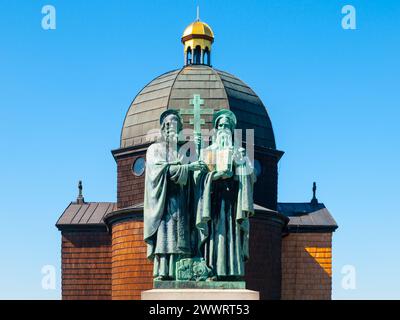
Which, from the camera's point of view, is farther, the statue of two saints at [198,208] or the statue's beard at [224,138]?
the statue's beard at [224,138]

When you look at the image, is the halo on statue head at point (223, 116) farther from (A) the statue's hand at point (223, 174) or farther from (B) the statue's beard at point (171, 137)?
(A) the statue's hand at point (223, 174)

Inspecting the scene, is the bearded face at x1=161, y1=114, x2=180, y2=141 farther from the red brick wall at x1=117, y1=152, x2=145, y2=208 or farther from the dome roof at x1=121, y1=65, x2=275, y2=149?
the red brick wall at x1=117, y1=152, x2=145, y2=208

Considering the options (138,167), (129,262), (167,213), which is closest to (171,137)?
(167,213)

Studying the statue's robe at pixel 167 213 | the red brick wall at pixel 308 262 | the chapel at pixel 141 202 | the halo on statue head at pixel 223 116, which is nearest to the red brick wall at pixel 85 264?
the chapel at pixel 141 202

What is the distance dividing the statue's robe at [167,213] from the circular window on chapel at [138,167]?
36.0m

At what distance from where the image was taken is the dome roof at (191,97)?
5197 cm

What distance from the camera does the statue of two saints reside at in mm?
16109

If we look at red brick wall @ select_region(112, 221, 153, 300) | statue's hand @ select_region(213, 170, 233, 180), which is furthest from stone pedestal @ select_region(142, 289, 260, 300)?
red brick wall @ select_region(112, 221, 153, 300)

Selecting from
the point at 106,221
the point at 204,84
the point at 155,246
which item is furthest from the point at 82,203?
the point at 155,246

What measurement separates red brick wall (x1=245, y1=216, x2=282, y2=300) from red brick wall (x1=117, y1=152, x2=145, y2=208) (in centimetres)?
606

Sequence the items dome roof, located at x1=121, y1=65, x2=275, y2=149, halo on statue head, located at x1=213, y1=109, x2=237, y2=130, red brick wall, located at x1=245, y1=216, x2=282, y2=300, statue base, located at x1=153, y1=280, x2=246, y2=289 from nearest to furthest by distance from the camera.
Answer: statue base, located at x1=153, y1=280, x2=246, y2=289 < halo on statue head, located at x1=213, y1=109, x2=237, y2=130 < red brick wall, located at x1=245, y1=216, x2=282, y2=300 < dome roof, located at x1=121, y1=65, x2=275, y2=149

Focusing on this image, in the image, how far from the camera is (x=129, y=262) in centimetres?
4897
